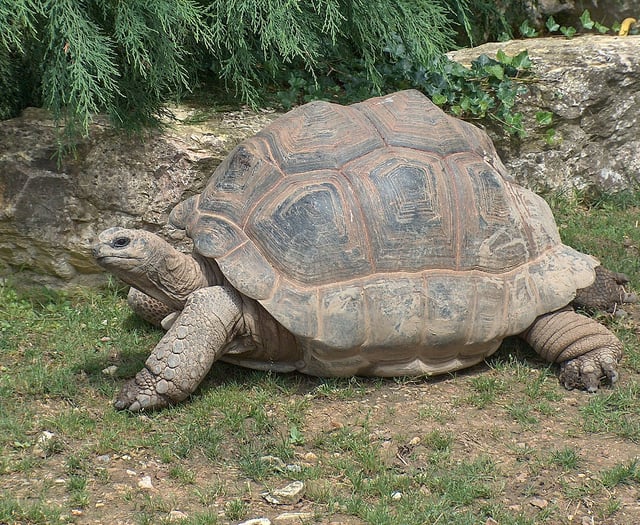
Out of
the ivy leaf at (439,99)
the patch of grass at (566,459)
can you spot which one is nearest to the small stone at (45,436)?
the patch of grass at (566,459)

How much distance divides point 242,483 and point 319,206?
138 cm

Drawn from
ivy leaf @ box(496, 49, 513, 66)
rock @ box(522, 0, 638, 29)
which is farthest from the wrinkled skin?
rock @ box(522, 0, 638, 29)

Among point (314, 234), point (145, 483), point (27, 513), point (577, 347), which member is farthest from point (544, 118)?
point (27, 513)

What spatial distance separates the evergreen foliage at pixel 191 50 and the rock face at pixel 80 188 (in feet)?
0.58

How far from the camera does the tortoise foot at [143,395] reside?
4.27 m

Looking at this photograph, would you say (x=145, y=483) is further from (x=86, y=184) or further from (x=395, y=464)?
(x=86, y=184)

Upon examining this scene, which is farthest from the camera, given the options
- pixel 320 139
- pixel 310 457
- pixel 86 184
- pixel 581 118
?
pixel 581 118

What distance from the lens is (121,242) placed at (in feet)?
14.6

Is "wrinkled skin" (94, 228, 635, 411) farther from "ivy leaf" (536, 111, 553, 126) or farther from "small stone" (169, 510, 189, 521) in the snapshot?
"ivy leaf" (536, 111, 553, 126)

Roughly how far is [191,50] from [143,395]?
2633mm

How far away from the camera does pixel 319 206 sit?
4.41 metres

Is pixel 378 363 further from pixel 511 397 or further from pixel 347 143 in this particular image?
pixel 347 143

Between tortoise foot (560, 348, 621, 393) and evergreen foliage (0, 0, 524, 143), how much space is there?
7.99 ft

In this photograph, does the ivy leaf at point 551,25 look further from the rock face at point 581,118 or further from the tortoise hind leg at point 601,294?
the tortoise hind leg at point 601,294
